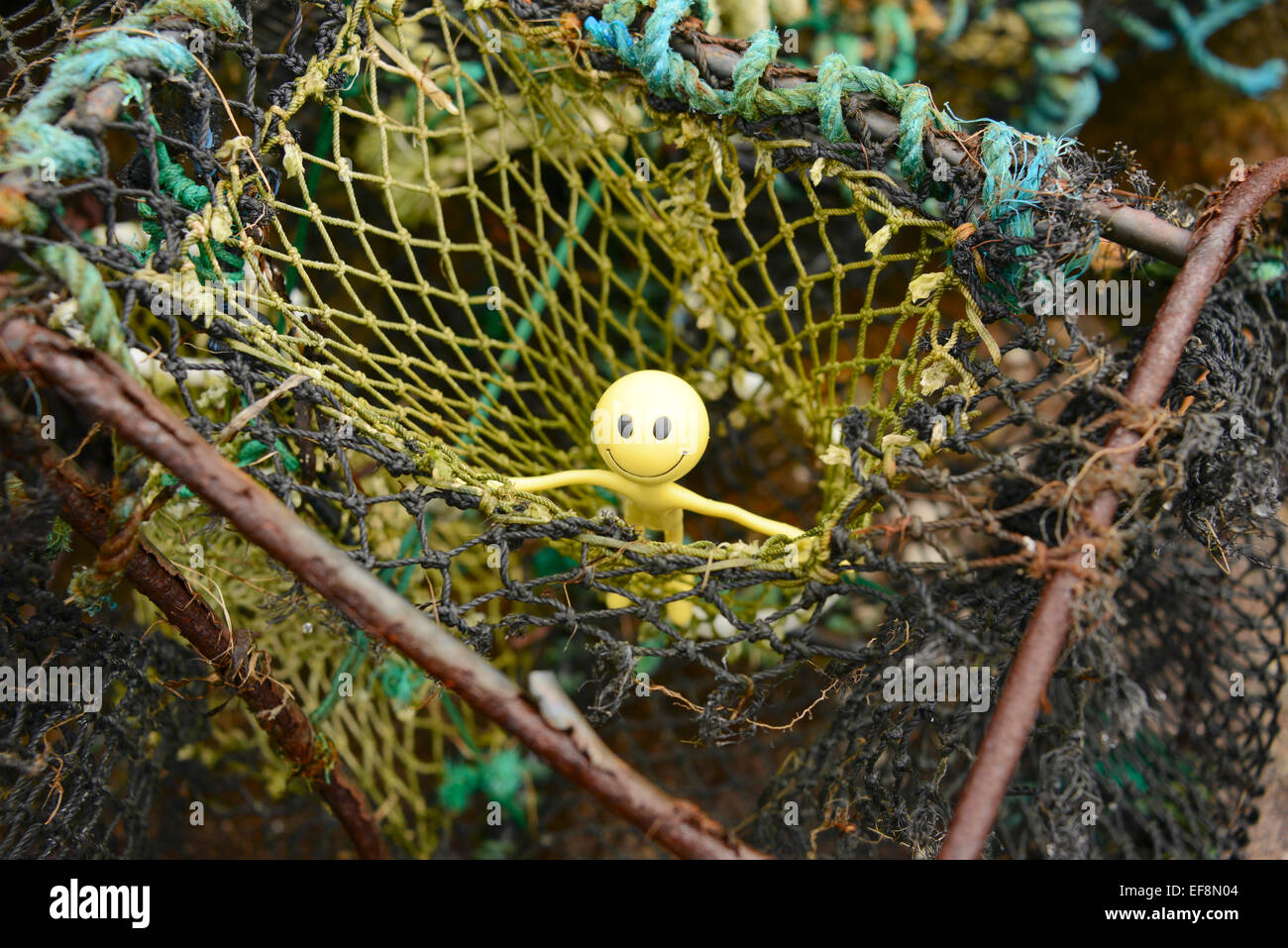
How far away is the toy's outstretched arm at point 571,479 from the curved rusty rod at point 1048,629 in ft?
1.39

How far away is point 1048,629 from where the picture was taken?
22.7 inches

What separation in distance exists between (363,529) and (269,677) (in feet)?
0.68

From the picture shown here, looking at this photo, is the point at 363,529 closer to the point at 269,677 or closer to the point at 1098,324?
the point at 269,677

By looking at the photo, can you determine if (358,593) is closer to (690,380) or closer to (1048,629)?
(1048,629)

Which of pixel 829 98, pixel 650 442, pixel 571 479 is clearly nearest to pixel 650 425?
pixel 650 442

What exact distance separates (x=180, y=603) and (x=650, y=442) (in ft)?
1.33

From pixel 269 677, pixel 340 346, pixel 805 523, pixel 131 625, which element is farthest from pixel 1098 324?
pixel 131 625

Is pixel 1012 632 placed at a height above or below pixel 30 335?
below

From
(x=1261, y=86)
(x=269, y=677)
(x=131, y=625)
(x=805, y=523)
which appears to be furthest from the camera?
(x=1261, y=86)

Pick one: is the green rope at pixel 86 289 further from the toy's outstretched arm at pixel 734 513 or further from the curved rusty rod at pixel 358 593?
the toy's outstretched arm at pixel 734 513

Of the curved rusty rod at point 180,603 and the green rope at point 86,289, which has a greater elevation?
the green rope at point 86,289

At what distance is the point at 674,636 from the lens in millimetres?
704

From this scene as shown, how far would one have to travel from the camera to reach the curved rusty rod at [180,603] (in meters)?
0.57

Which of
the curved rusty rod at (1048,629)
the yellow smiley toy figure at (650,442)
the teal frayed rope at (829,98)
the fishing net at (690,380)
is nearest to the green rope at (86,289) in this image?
the fishing net at (690,380)
